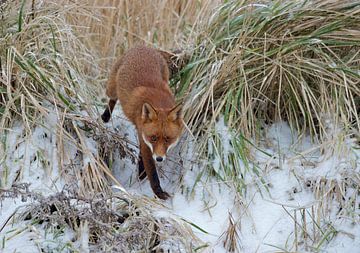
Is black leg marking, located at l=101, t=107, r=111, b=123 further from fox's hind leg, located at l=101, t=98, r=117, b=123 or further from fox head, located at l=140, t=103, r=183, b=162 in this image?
fox head, located at l=140, t=103, r=183, b=162

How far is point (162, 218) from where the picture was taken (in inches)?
167

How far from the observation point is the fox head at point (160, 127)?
15.4 ft

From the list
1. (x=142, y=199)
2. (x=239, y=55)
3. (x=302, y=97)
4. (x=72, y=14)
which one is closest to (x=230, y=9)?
(x=239, y=55)

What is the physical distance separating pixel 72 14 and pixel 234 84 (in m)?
1.57

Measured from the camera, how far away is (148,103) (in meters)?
4.80

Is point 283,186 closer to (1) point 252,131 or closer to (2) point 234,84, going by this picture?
(1) point 252,131

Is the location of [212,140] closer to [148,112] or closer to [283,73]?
[148,112]

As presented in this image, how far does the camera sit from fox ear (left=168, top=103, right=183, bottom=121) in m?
4.66

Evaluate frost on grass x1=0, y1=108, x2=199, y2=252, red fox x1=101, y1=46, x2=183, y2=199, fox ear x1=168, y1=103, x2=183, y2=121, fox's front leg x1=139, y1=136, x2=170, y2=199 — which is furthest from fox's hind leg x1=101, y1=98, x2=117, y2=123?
fox ear x1=168, y1=103, x2=183, y2=121

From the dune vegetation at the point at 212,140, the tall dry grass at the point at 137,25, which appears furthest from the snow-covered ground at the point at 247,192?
the tall dry grass at the point at 137,25

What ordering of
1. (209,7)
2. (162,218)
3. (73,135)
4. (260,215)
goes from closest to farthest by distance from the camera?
(162,218) → (260,215) → (73,135) → (209,7)

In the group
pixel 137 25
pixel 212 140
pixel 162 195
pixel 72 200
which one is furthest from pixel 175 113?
pixel 137 25

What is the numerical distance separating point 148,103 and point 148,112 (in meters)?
0.10

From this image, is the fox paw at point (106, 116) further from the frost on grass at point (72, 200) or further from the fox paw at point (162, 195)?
the fox paw at point (162, 195)
